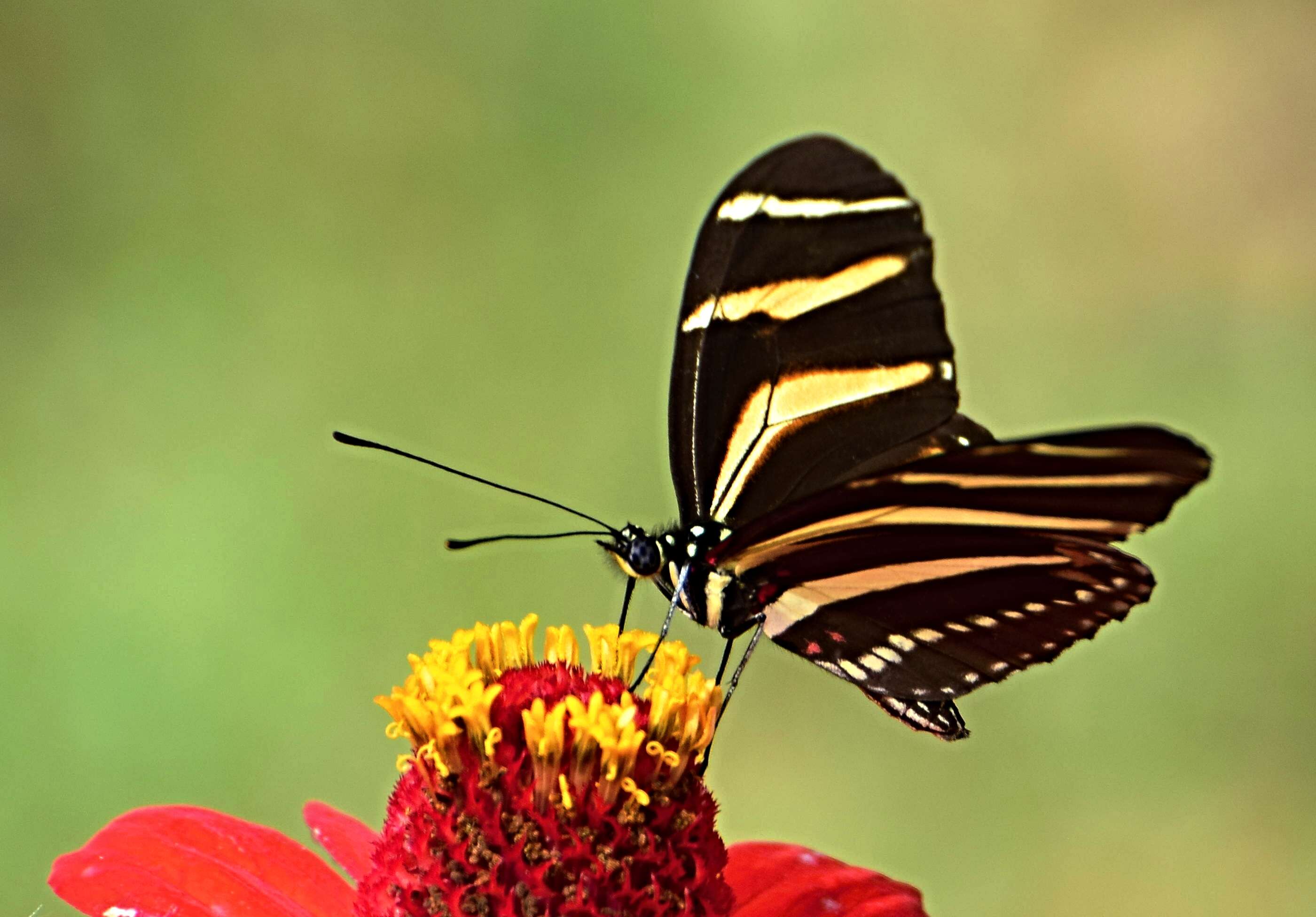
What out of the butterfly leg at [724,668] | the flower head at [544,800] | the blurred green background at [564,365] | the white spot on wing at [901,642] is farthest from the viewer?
the blurred green background at [564,365]

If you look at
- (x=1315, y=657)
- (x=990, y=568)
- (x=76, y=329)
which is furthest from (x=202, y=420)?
(x=1315, y=657)

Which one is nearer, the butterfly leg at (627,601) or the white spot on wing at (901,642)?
the butterfly leg at (627,601)

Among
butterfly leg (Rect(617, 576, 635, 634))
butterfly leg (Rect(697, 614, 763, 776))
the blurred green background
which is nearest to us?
butterfly leg (Rect(697, 614, 763, 776))

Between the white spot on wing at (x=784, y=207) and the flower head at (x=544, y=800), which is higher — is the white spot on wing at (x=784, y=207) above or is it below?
above

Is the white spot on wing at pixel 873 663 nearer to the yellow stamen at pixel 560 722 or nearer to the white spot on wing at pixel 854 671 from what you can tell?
the white spot on wing at pixel 854 671

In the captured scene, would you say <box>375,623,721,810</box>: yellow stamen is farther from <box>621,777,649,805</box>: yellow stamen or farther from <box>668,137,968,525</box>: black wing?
<box>668,137,968,525</box>: black wing

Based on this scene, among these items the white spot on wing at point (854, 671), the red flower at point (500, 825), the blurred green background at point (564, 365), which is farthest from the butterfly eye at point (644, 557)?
the blurred green background at point (564, 365)

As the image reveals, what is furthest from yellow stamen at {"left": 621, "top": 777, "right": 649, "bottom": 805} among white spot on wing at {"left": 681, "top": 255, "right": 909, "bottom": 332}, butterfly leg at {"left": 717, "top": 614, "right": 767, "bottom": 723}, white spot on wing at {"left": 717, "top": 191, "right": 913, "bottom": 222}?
white spot on wing at {"left": 717, "top": 191, "right": 913, "bottom": 222}
